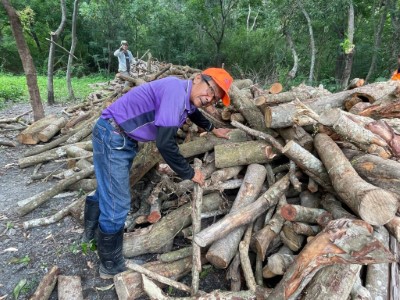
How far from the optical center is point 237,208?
3.19 meters

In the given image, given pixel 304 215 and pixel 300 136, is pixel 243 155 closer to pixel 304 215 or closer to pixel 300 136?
pixel 300 136

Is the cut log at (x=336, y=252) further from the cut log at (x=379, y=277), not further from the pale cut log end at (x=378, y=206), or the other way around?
the cut log at (x=379, y=277)

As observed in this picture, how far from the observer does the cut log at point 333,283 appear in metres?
2.08

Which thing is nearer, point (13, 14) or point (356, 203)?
point (356, 203)

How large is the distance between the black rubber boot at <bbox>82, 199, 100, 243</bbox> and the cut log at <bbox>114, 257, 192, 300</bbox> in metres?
0.86

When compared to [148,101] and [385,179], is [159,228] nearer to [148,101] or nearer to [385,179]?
[148,101]

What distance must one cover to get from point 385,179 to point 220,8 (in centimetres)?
1669

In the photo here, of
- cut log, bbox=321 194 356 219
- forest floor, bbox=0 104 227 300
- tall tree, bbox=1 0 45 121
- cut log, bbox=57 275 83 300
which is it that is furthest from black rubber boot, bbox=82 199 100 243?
tall tree, bbox=1 0 45 121

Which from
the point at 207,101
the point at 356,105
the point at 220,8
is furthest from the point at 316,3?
the point at 207,101

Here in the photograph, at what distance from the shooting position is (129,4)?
19.5 m

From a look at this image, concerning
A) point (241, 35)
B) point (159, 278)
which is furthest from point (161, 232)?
point (241, 35)

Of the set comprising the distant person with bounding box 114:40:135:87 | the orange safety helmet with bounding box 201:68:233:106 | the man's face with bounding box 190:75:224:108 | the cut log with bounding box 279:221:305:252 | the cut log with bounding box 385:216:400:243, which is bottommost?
the cut log with bounding box 279:221:305:252

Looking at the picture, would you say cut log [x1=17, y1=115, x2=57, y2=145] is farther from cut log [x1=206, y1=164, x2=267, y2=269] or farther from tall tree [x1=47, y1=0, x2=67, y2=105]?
cut log [x1=206, y1=164, x2=267, y2=269]

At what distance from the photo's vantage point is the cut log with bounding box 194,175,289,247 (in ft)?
8.93
